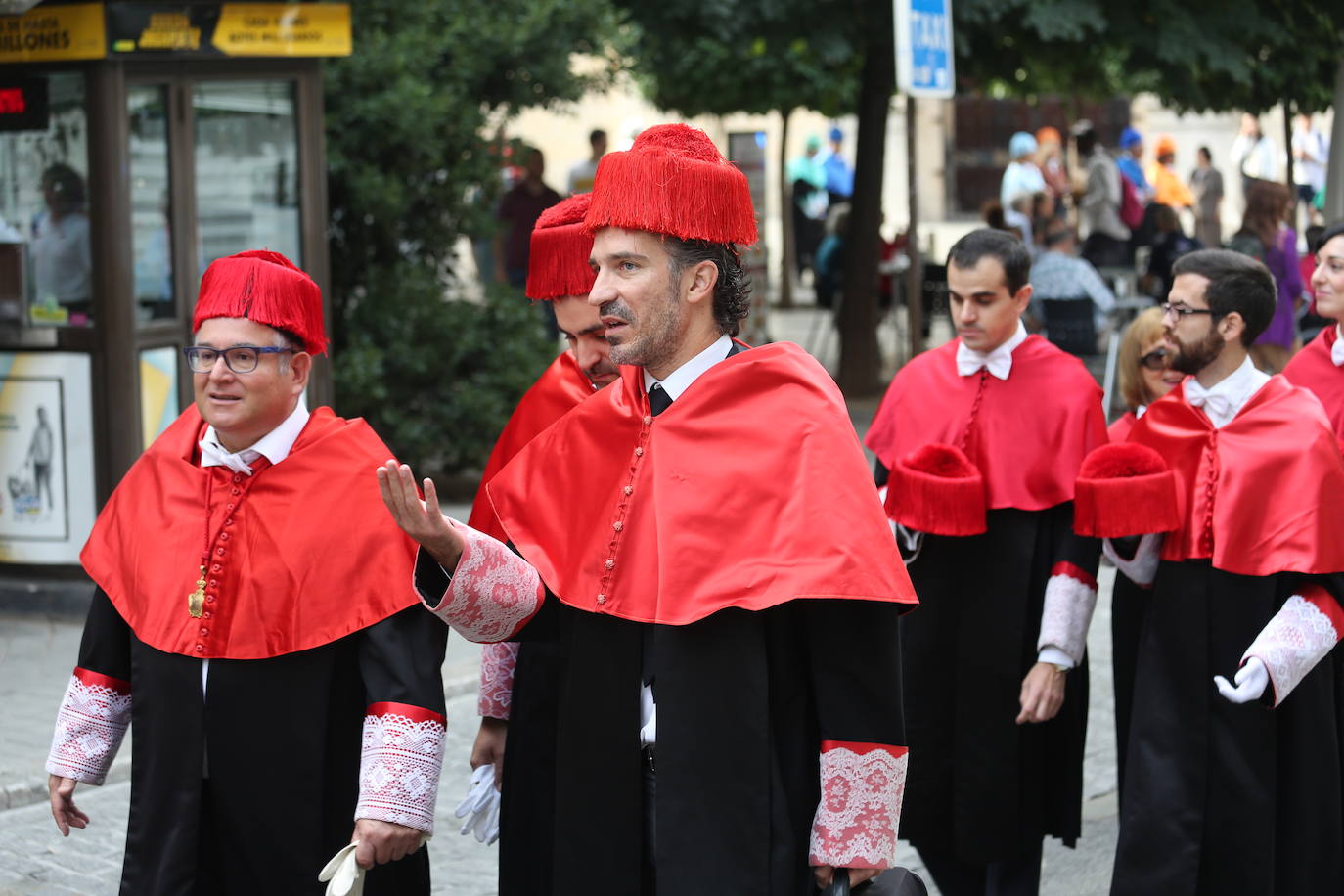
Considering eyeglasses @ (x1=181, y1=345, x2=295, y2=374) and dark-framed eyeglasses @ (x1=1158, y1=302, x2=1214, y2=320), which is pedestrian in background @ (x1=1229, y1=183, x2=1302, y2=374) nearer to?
dark-framed eyeglasses @ (x1=1158, y1=302, x2=1214, y2=320)

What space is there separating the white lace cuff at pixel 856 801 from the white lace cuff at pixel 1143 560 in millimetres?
1773

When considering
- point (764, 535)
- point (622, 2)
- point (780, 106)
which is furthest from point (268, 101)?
point (780, 106)

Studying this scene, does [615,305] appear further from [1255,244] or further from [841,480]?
[1255,244]

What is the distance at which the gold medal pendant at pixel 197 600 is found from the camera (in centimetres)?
352

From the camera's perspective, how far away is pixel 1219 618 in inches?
175

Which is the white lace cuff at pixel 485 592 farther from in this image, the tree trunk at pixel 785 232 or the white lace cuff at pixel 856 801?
the tree trunk at pixel 785 232

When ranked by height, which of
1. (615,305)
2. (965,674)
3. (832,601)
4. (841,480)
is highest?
(615,305)

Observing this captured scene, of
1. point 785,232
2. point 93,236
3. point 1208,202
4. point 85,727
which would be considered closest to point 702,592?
point 85,727

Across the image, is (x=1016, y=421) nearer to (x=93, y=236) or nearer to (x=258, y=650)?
(x=258, y=650)

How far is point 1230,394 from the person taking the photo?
452 cm

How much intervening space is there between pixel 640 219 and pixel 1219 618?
2.11m

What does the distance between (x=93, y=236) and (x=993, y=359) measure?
4.99 metres

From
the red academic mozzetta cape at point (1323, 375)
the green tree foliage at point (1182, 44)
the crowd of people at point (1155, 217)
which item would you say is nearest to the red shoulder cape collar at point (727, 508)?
the red academic mozzetta cape at point (1323, 375)

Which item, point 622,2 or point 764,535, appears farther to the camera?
point 622,2
